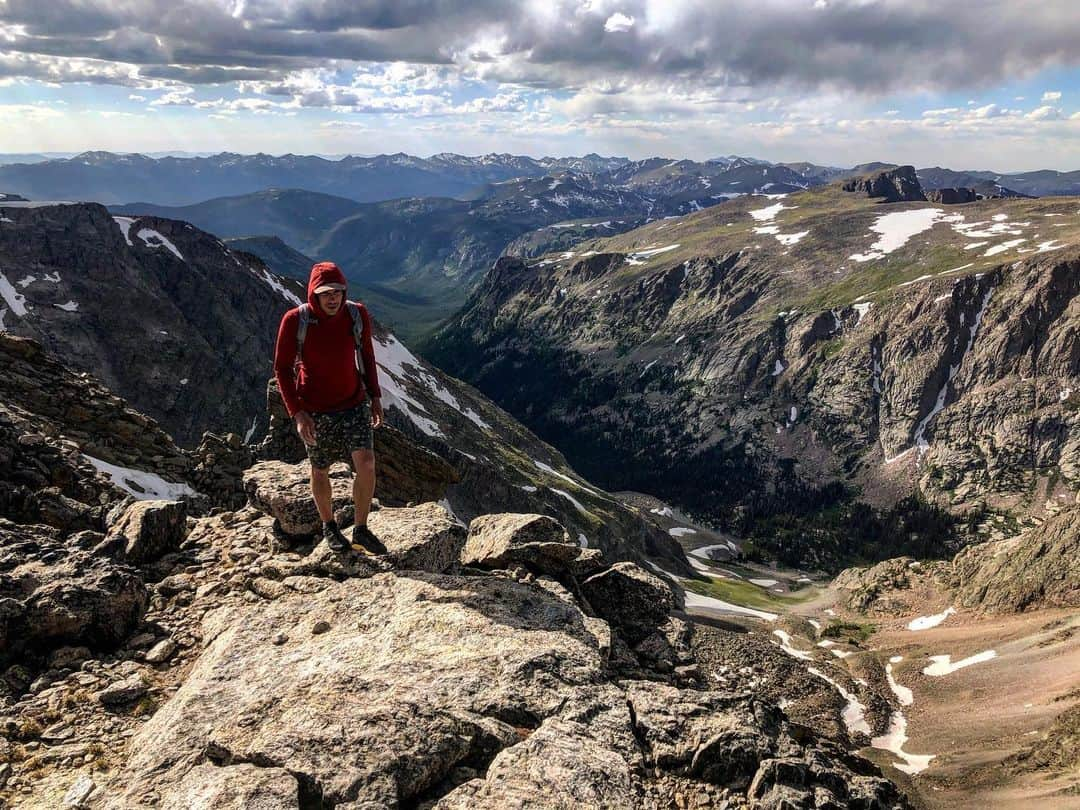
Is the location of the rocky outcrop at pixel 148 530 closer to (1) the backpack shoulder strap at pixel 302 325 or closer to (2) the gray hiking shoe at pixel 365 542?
(2) the gray hiking shoe at pixel 365 542

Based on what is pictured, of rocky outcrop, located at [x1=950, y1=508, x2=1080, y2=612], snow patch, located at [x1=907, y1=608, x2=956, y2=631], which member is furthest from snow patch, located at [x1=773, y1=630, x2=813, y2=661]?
rocky outcrop, located at [x1=950, y1=508, x2=1080, y2=612]

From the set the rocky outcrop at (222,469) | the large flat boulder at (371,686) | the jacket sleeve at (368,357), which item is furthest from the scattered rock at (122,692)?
the rocky outcrop at (222,469)

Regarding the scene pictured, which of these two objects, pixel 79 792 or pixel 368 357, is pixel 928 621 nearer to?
pixel 368 357

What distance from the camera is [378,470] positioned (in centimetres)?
3653

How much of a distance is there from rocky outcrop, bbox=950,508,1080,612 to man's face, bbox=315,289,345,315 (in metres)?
99.1

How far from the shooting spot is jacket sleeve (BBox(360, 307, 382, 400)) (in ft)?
44.8

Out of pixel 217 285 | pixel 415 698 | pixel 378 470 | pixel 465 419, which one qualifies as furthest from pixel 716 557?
pixel 415 698

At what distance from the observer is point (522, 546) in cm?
1609

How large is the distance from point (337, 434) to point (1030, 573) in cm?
10538

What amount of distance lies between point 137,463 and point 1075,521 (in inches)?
4294

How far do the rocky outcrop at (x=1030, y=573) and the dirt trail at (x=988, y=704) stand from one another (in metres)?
3.26

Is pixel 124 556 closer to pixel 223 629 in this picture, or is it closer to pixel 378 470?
pixel 223 629

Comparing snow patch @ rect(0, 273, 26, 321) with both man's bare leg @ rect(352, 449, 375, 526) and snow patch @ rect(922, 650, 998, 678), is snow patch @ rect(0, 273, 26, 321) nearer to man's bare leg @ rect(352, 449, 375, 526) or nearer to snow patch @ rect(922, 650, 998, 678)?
man's bare leg @ rect(352, 449, 375, 526)

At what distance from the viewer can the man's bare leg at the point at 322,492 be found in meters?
14.3
